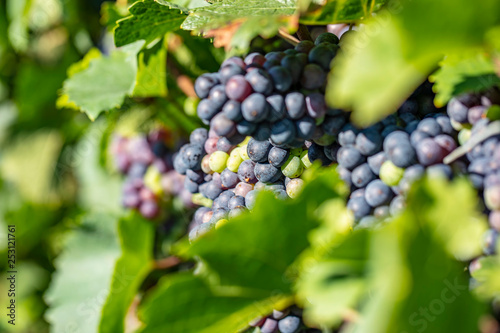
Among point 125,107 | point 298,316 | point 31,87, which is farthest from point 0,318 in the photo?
point 298,316

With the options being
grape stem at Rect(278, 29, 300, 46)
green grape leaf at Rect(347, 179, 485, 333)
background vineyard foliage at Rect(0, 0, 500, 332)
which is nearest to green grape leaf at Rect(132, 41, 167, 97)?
background vineyard foliage at Rect(0, 0, 500, 332)

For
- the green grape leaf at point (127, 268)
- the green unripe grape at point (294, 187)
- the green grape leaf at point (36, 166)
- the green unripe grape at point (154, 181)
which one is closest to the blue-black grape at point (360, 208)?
the green unripe grape at point (294, 187)

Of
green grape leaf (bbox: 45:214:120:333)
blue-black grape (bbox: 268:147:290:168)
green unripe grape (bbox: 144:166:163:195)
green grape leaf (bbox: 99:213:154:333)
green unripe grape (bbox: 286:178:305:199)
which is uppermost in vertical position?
blue-black grape (bbox: 268:147:290:168)

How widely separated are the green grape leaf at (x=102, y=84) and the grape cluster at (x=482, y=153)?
2.48 ft

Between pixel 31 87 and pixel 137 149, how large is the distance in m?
0.70

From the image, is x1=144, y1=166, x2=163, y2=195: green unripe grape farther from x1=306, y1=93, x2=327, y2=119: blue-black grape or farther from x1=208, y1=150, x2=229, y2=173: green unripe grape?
x1=306, y1=93, x2=327, y2=119: blue-black grape

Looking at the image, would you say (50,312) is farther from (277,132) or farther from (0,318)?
(277,132)

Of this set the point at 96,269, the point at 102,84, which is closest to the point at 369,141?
the point at 102,84

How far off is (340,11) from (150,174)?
0.97 meters

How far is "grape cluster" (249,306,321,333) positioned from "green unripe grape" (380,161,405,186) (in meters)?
0.30

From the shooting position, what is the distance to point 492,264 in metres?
0.72

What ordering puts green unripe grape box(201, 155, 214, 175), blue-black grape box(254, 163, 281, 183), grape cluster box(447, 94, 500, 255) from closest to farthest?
grape cluster box(447, 94, 500, 255), blue-black grape box(254, 163, 281, 183), green unripe grape box(201, 155, 214, 175)

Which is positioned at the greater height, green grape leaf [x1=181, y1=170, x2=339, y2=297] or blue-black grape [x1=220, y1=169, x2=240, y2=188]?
green grape leaf [x1=181, y1=170, x2=339, y2=297]

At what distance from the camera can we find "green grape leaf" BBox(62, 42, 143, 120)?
4.08 ft
